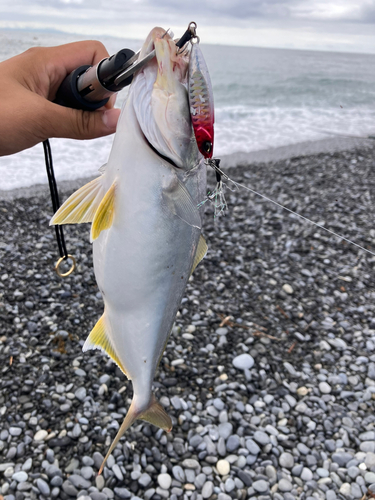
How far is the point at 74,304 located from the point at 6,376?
3.87 feet

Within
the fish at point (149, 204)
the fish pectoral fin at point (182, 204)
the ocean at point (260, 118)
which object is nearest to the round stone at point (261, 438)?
the fish at point (149, 204)

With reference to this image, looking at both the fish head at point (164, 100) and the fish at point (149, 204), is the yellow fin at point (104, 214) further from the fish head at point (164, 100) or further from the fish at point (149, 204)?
the fish head at point (164, 100)

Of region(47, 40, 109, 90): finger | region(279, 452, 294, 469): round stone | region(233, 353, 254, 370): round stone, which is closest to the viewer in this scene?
region(47, 40, 109, 90): finger

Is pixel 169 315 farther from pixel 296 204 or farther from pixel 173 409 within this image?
pixel 296 204

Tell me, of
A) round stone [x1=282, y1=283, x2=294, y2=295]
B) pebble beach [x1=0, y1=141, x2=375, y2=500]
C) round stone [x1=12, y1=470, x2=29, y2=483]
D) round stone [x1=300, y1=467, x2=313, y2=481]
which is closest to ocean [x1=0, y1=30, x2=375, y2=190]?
pebble beach [x1=0, y1=141, x2=375, y2=500]

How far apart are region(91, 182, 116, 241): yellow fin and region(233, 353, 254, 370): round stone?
3.05 meters

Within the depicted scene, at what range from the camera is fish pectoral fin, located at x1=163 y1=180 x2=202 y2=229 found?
1725mm

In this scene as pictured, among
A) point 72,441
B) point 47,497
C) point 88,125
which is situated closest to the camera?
point 88,125

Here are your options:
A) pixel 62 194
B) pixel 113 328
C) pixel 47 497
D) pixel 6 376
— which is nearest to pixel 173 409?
pixel 47 497

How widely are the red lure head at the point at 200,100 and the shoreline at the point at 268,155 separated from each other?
263 inches

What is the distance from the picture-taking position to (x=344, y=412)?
4043mm

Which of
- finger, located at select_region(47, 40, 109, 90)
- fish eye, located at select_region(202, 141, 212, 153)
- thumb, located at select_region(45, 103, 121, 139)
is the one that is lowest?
thumb, located at select_region(45, 103, 121, 139)

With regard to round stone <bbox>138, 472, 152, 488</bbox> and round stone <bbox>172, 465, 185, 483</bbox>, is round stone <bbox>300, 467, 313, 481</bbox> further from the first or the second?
round stone <bbox>138, 472, 152, 488</bbox>

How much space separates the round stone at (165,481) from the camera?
332 centimetres
